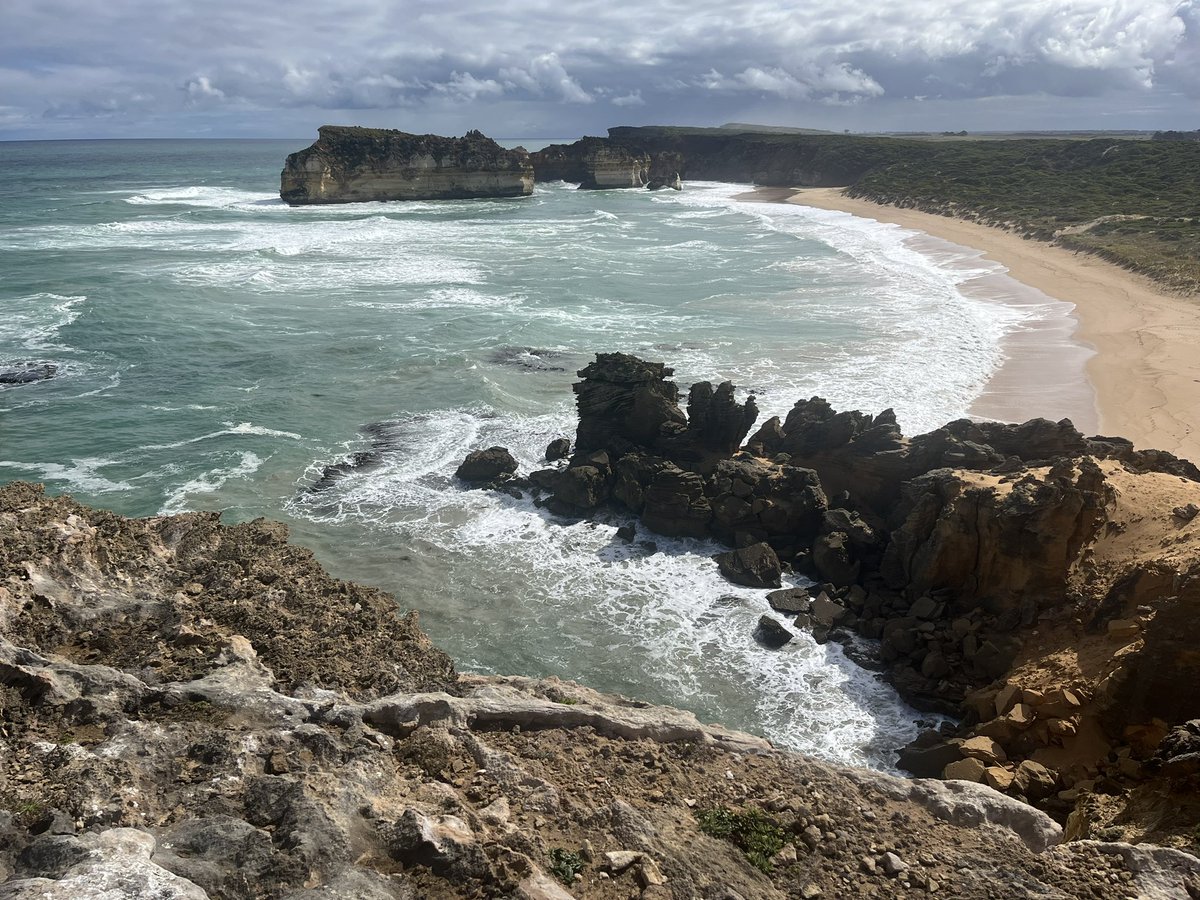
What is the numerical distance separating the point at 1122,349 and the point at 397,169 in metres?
70.1

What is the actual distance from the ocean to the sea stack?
2199cm

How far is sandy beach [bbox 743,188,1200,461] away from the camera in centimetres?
2055

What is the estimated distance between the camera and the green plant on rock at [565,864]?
5730 mm

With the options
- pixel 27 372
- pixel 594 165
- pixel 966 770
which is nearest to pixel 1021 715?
pixel 966 770

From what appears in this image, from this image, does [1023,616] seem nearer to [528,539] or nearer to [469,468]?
[528,539]

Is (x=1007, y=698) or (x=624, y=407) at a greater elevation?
(x=624, y=407)

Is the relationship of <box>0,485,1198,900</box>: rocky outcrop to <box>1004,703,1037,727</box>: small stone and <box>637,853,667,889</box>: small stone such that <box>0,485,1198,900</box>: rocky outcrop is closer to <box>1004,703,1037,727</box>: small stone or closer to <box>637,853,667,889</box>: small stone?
<box>637,853,667,889</box>: small stone

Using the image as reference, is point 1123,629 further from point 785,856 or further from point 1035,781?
point 785,856

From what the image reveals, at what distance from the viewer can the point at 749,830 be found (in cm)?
657

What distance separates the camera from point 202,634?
8078 mm

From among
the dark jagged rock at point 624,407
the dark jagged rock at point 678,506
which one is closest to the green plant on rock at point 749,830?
the dark jagged rock at point 678,506

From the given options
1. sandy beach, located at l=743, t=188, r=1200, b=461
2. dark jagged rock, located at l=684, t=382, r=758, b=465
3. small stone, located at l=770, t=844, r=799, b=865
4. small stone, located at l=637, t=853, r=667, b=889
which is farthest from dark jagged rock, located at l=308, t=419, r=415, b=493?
sandy beach, located at l=743, t=188, r=1200, b=461

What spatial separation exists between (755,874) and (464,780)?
233 cm

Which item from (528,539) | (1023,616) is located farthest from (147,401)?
(1023,616)
